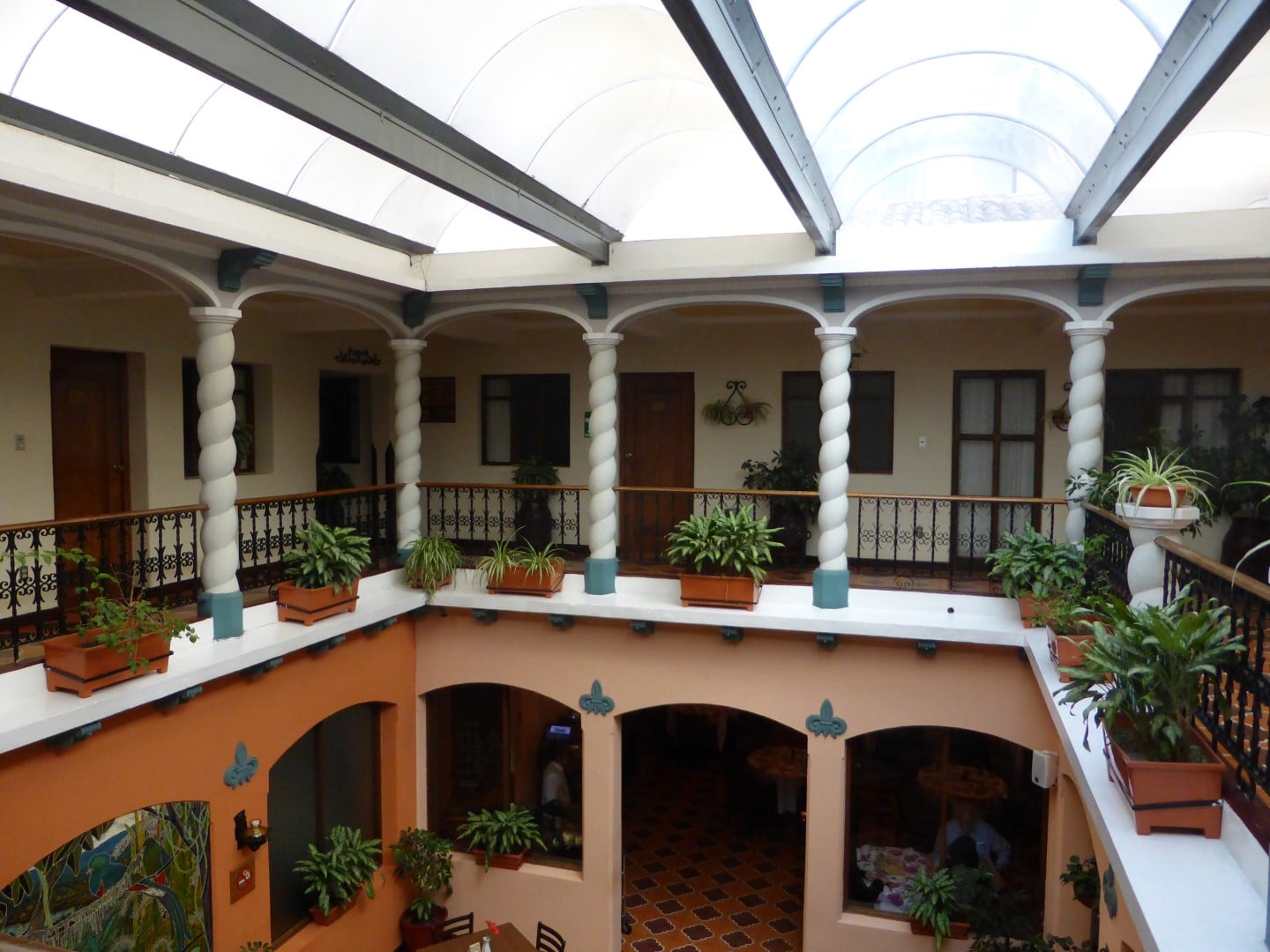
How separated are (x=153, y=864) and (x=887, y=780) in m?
6.68

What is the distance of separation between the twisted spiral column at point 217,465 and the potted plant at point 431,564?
197cm

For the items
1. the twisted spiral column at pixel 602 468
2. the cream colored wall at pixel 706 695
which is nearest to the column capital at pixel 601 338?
the twisted spiral column at pixel 602 468

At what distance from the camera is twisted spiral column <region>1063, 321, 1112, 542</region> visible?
7.04 m

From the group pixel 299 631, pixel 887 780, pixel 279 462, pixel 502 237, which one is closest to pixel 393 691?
pixel 299 631

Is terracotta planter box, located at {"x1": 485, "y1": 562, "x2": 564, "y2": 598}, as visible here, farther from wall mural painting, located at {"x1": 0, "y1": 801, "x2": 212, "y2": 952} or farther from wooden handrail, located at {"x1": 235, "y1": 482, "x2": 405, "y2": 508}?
wall mural painting, located at {"x1": 0, "y1": 801, "x2": 212, "y2": 952}

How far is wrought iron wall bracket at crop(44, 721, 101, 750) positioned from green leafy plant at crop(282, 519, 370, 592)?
2052mm

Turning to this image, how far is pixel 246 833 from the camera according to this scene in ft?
21.7

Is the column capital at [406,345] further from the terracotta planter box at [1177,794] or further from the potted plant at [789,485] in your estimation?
the terracotta planter box at [1177,794]

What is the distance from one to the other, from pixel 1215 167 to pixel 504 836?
27.4 feet

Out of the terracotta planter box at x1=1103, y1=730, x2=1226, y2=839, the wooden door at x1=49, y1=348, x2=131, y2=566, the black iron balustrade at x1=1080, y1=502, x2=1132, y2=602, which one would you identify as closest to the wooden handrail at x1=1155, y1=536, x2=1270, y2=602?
the terracotta planter box at x1=1103, y1=730, x2=1226, y2=839

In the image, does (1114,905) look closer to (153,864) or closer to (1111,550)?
(1111,550)

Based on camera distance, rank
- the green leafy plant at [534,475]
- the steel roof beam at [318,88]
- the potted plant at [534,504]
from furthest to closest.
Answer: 1. the green leafy plant at [534,475]
2. the potted plant at [534,504]
3. the steel roof beam at [318,88]

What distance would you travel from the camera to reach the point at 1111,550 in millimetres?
6133

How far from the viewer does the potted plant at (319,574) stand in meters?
7.12
